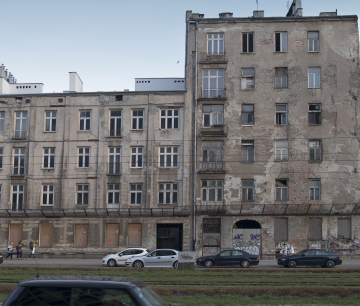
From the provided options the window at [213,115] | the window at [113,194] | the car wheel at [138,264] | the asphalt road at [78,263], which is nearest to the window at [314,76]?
the window at [213,115]

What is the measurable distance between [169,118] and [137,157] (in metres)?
4.45

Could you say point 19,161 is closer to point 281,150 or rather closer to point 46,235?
point 46,235

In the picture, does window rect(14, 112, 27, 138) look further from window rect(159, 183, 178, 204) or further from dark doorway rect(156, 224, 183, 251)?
dark doorway rect(156, 224, 183, 251)

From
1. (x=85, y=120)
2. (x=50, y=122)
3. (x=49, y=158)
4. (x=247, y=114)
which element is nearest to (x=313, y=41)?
(x=247, y=114)

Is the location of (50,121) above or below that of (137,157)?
above

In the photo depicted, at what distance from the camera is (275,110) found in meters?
45.2

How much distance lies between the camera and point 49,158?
46.3 meters

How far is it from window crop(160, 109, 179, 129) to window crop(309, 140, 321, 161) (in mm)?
11690

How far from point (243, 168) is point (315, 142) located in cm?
657

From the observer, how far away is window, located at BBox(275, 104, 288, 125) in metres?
45.2

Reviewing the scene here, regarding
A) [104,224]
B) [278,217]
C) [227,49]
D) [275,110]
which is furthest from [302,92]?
[104,224]

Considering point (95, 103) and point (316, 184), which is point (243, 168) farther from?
point (95, 103)

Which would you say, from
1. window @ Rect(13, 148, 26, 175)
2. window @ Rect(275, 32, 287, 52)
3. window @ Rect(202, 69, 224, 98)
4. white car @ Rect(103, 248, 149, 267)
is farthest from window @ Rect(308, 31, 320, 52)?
window @ Rect(13, 148, 26, 175)

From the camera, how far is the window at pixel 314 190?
4388cm
